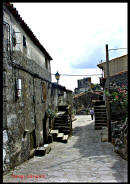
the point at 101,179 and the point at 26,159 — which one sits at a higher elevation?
the point at 101,179

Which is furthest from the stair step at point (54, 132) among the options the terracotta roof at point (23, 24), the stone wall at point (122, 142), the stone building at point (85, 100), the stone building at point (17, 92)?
the stone building at point (85, 100)

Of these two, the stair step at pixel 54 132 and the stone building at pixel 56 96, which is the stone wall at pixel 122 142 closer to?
the stair step at pixel 54 132

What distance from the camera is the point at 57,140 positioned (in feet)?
36.3

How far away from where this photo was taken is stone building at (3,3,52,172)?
17.2 feet

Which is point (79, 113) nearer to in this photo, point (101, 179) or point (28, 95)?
point (28, 95)

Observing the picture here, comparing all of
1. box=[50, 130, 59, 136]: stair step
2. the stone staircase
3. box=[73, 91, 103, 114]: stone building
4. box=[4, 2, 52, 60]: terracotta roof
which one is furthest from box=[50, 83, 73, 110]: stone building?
box=[73, 91, 103, 114]: stone building

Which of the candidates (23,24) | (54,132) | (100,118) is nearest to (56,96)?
(100,118)

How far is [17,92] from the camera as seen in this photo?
19.7 ft

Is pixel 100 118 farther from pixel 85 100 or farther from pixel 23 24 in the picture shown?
pixel 85 100

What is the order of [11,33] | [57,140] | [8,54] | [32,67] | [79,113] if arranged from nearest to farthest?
1. [8,54]
2. [11,33]
3. [32,67]
4. [57,140]
5. [79,113]

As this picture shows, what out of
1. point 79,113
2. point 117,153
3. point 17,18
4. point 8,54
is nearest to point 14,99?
point 8,54

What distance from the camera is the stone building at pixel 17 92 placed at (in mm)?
5234

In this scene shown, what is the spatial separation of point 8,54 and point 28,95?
8.64ft

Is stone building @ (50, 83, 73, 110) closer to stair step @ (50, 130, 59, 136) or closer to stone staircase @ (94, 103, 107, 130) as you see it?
stair step @ (50, 130, 59, 136)
